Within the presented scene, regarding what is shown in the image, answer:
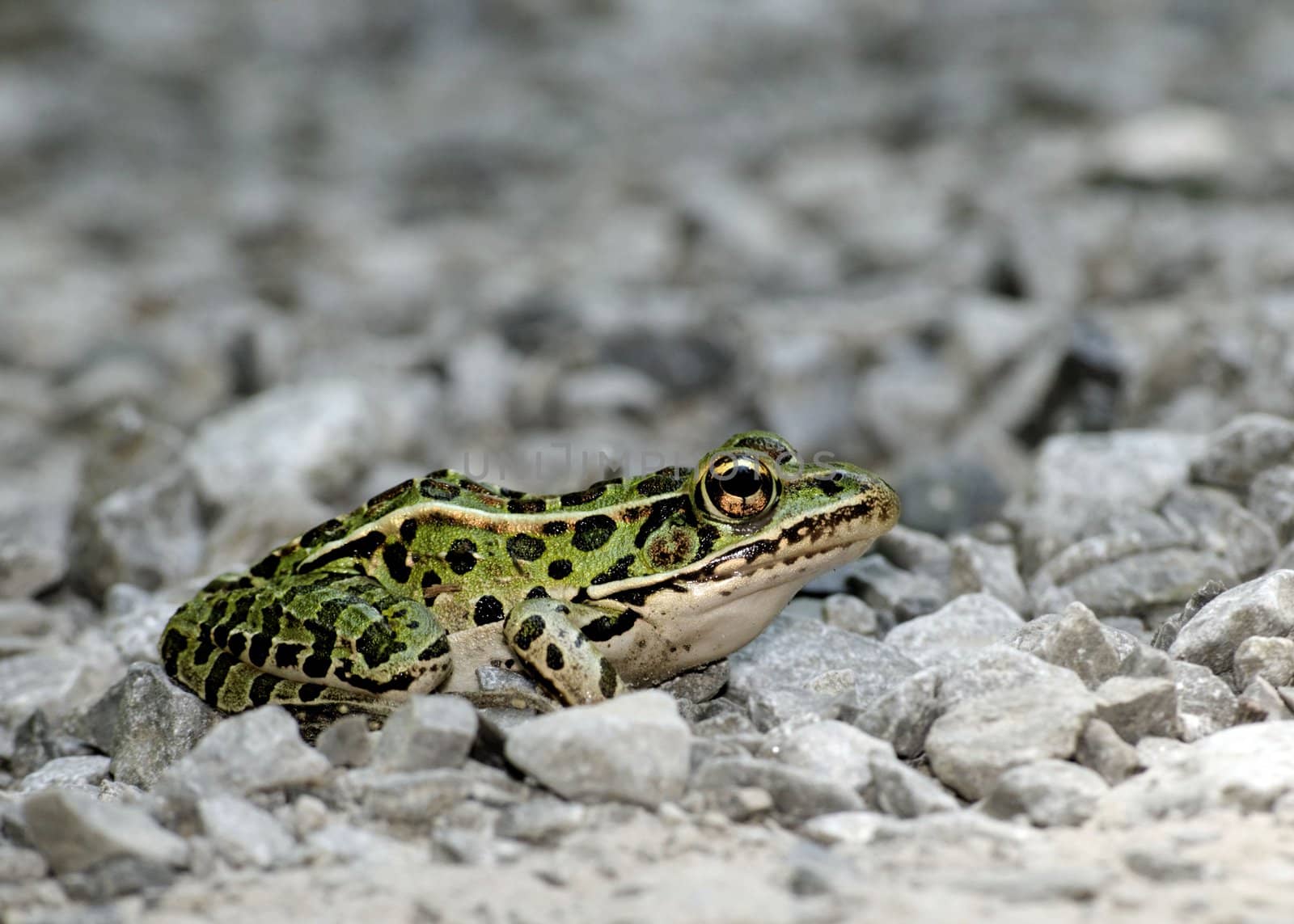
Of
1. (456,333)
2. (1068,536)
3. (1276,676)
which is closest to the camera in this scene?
(1276,676)

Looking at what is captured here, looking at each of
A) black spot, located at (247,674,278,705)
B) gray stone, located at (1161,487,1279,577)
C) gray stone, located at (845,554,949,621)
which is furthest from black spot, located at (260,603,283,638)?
gray stone, located at (1161,487,1279,577)

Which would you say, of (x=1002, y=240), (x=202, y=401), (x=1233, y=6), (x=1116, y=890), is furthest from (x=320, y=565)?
(x=1233, y=6)

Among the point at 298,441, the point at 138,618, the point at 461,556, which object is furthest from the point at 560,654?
the point at 298,441

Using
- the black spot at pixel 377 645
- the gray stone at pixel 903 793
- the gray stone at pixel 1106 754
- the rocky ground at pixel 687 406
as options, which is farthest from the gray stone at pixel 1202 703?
the black spot at pixel 377 645

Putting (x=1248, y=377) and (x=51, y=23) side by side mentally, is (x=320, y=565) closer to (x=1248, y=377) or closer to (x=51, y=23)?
(x=1248, y=377)

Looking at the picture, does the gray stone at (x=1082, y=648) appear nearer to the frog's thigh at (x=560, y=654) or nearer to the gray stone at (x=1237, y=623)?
the gray stone at (x=1237, y=623)

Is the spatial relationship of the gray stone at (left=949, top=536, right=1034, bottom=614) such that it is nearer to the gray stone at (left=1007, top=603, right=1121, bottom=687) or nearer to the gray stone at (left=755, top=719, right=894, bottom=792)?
A: the gray stone at (left=1007, top=603, right=1121, bottom=687)
